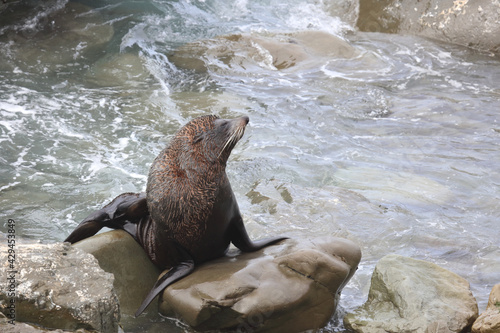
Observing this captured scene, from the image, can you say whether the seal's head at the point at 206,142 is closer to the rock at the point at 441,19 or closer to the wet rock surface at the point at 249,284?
the wet rock surface at the point at 249,284

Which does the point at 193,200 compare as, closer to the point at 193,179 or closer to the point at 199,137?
the point at 193,179

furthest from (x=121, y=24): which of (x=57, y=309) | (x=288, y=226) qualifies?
(x=57, y=309)

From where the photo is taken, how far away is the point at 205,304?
4145mm

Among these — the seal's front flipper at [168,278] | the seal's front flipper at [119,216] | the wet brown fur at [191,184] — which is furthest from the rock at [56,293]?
the seal's front flipper at [119,216]

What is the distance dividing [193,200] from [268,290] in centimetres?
84

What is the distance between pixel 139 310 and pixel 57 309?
85 centimetres

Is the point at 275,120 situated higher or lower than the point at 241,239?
lower

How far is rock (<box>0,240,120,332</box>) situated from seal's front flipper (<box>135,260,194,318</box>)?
55 cm

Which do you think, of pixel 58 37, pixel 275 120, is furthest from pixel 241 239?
pixel 58 37

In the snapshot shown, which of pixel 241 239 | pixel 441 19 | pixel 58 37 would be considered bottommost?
pixel 58 37

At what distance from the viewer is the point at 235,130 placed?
4367mm

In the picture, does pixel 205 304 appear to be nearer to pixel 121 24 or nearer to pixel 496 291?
pixel 496 291

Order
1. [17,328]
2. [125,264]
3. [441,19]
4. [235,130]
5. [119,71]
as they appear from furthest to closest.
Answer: [441,19] → [119,71] → [125,264] → [235,130] → [17,328]

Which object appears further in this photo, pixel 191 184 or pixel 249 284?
pixel 191 184
